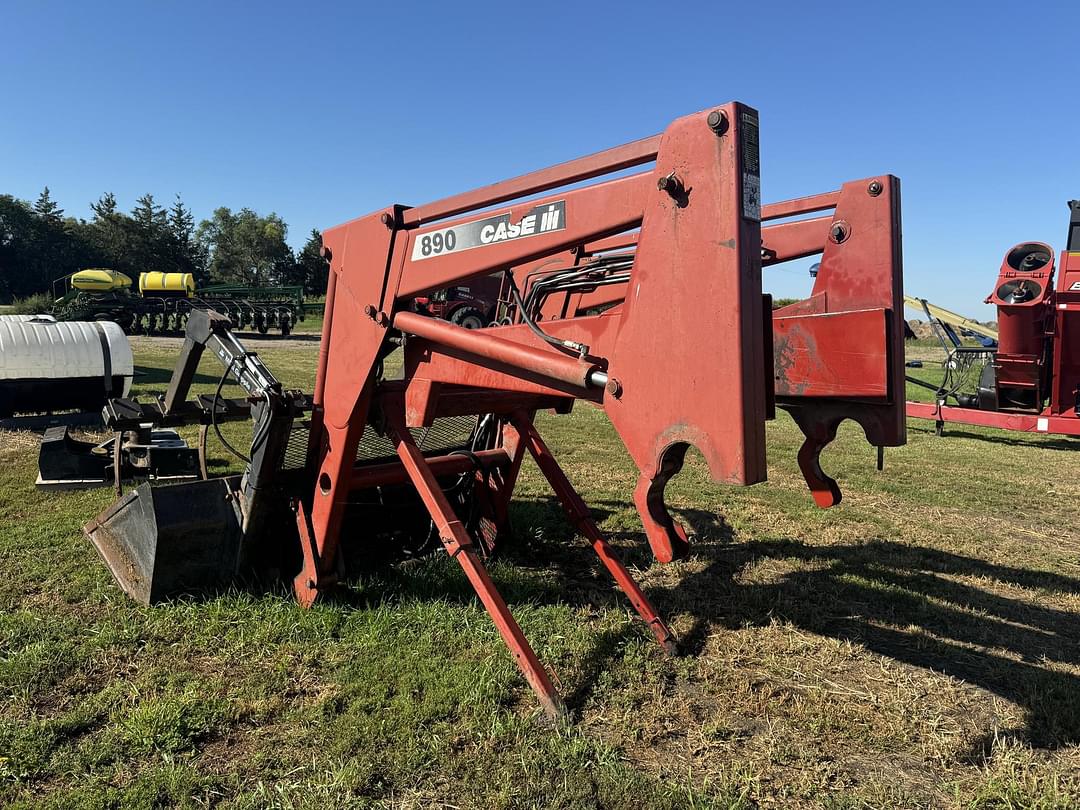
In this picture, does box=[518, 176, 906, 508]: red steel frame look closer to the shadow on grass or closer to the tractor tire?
the shadow on grass

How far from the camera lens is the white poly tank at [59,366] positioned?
316 inches

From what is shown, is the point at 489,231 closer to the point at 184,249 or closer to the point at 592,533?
the point at 592,533

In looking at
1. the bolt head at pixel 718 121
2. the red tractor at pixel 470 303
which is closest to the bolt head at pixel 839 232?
the bolt head at pixel 718 121

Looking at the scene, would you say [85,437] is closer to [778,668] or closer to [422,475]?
[422,475]

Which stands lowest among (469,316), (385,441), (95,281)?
(385,441)

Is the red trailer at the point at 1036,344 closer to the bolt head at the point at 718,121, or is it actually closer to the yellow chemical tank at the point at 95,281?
the bolt head at the point at 718,121

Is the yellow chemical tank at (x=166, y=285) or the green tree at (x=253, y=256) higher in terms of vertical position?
the green tree at (x=253, y=256)

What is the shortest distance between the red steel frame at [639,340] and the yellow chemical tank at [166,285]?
100ft

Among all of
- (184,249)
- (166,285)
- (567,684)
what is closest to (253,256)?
(184,249)

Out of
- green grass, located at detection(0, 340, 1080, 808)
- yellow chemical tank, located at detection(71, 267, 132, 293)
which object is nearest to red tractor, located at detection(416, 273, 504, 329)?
green grass, located at detection(0, 340, 1080, 808)

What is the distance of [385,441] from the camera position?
178 inches

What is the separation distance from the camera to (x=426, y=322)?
9.77 ft

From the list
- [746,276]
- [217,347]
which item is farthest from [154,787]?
[746,276]

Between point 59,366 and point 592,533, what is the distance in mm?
7454
